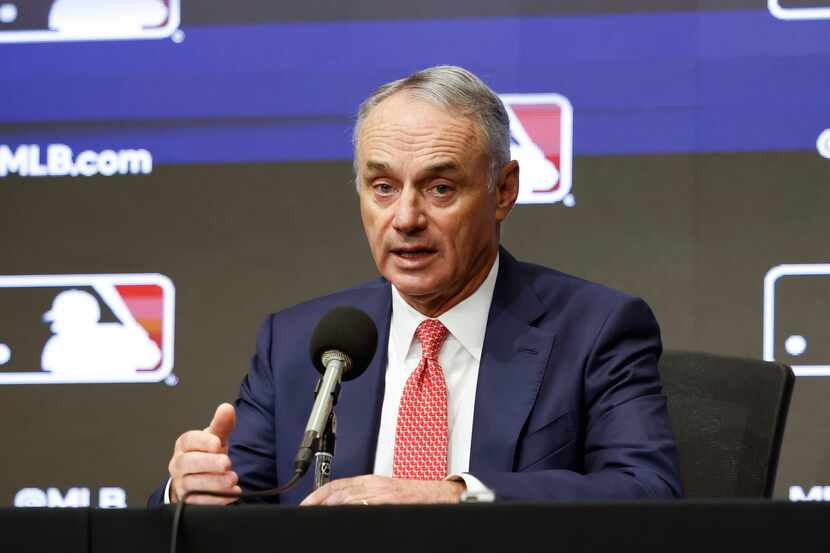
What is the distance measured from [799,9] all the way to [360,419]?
6.20 feet

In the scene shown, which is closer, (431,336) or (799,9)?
(431,336)

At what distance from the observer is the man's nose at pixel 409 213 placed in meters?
2.57

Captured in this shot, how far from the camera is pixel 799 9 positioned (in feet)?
11.7

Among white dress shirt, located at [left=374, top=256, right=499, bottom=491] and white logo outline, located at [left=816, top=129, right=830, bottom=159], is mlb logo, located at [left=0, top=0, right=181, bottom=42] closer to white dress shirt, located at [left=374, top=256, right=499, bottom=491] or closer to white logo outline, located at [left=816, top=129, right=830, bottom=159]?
white dress shirt, located at [left=374, top=256, right=499, bottom=491]

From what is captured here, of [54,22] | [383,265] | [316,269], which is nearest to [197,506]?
[383,265]

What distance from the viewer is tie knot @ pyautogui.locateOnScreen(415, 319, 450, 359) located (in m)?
2.62

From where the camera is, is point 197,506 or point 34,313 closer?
point 197,506

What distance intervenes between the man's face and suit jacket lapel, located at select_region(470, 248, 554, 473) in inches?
5.3

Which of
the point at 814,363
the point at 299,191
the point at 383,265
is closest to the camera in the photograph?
the point at 383,265

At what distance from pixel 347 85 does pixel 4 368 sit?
1342 millimetres

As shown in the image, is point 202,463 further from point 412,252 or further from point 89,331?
point 89,331

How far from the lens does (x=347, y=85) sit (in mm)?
3738

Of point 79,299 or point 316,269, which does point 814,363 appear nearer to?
point 316,269

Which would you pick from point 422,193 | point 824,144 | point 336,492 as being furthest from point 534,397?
point 824,144
